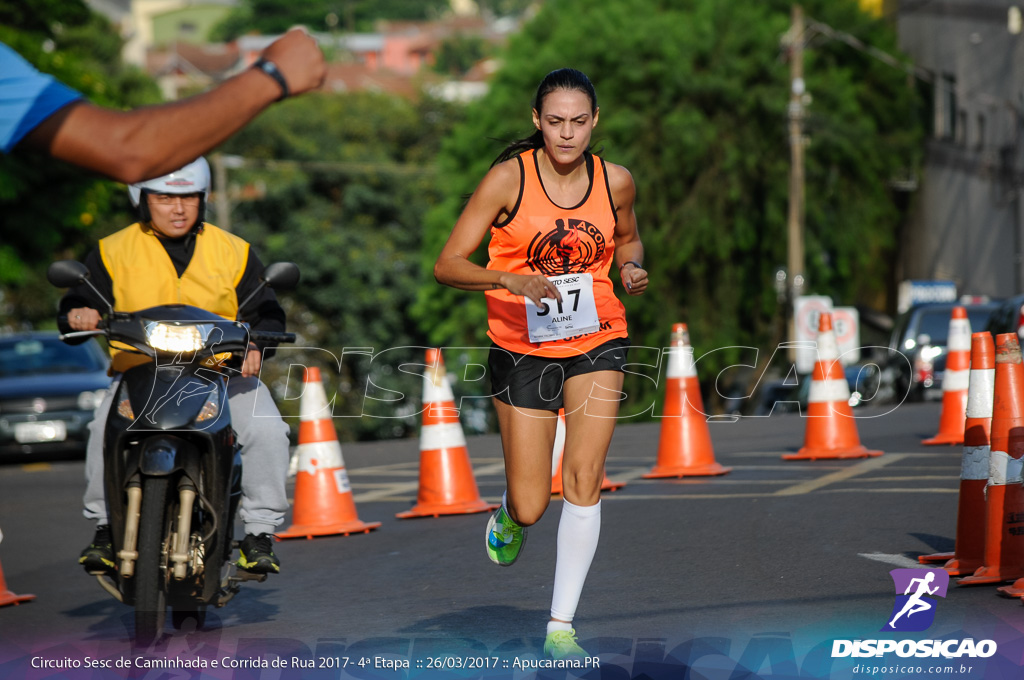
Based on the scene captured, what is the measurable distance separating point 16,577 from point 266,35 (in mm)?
113868

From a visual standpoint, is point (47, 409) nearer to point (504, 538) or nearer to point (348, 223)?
point (504, 538)

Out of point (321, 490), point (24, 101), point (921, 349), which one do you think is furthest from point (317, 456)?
point (921, 349)

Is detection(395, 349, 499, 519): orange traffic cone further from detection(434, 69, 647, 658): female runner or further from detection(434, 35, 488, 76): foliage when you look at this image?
detection(434, 35, 488, 76): foliage

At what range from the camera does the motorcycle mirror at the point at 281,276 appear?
5887 millimetres

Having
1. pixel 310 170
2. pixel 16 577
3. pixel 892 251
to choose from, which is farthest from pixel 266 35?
pixel 16 577

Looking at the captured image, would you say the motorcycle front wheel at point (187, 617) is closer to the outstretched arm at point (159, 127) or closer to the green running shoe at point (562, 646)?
the green running shoe at point (562, 646)

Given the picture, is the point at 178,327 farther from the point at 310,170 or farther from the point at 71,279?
the point at 310,170

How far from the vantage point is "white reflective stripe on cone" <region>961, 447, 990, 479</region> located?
6348mm

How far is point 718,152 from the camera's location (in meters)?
32.0

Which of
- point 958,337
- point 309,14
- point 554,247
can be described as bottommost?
point 958,337

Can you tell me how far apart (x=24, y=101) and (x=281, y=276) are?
2.57 m

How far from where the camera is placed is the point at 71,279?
5.49 meters

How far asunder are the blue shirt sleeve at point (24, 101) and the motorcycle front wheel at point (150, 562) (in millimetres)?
2019

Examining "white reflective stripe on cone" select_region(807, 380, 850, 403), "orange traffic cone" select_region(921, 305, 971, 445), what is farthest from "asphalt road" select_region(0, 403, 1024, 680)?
"orange traffic cone" select_region(921, 305, 971, 445)
